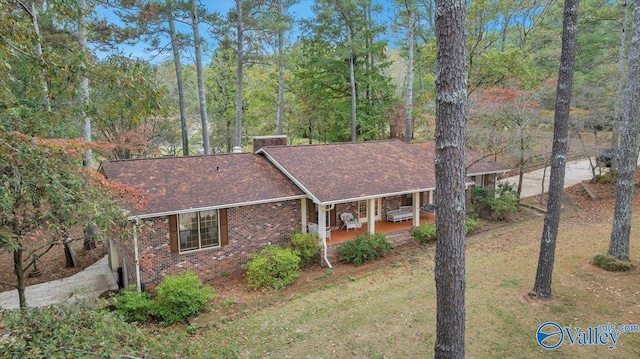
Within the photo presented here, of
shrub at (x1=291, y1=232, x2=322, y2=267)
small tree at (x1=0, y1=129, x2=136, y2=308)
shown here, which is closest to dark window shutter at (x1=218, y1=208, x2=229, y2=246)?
shrub at (x1=291, y1=232, x2=322, y2=267)

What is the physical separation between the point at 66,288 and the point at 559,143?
533 inches

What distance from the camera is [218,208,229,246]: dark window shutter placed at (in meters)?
11.9

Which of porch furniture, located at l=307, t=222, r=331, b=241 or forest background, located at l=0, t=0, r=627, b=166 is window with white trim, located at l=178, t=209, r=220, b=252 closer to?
porch furniture, located at l=307, t=222, r=331, b=241

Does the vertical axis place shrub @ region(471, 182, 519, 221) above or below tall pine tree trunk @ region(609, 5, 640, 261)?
below

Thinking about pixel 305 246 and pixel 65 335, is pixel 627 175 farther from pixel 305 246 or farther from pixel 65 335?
pixel 65 335

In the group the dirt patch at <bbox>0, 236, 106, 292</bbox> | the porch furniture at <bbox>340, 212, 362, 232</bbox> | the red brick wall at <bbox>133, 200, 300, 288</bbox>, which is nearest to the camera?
the red brick wall at <bbox>133, 200, 300, 288</bbox>

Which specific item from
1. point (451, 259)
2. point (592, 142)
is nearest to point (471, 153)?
point (592, 142)

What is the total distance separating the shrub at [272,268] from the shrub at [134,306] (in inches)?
106

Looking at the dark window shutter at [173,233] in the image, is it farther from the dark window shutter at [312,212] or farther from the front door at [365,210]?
the front door at [365,210]

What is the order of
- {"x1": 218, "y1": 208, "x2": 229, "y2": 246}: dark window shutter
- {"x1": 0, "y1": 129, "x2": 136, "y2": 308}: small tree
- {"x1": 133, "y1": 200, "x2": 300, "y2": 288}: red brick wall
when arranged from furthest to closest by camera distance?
{"x1": 218, "y1": 208, "x2": 229, "y2": 246}: dark window shutter < {"x1": 133, "y1": 200, "x2": 300, "y2": 288}: red brick wall < {"x1": 0, "y1": 129, "x2": 136, "y2": 308}: small tree

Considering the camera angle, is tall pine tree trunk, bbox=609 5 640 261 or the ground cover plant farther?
tall pine tree trunk, bbox=609 5 640 261

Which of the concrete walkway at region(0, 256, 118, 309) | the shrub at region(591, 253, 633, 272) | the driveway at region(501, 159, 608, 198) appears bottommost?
the concrete walkway at region(0, 256, 118, 309)

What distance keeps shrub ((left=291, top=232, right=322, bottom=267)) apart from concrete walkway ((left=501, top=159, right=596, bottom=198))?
1287 centimetres

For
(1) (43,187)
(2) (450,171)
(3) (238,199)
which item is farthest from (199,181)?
(2) (450,171)
